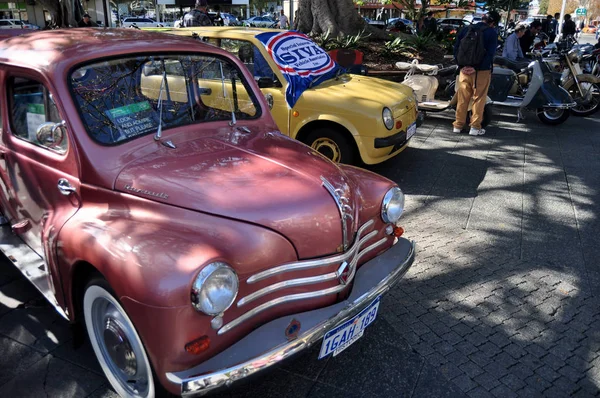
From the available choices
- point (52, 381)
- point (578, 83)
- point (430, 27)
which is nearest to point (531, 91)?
point (578, 83)

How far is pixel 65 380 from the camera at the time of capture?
107 inches

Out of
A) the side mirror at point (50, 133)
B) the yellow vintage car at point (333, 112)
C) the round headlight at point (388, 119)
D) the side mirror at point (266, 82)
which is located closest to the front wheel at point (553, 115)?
the yellow vintage car at point (333, 112)

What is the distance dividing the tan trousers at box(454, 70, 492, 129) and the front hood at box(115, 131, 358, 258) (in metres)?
5.65

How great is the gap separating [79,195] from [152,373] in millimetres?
1145

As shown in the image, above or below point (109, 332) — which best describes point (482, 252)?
below

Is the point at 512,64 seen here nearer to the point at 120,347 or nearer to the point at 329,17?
the point at 329,17

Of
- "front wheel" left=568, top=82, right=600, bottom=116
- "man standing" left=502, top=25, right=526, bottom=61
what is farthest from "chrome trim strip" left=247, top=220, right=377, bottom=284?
"man standing" left=502, top=25, right=526, bottom=61

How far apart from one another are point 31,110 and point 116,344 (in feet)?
5.81

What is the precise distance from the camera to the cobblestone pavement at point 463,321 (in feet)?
8.96

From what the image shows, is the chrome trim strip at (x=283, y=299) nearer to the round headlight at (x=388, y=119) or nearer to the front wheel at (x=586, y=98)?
the round headlight at (x=388, y=119)

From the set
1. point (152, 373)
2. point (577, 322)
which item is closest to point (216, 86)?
point (152, 373)

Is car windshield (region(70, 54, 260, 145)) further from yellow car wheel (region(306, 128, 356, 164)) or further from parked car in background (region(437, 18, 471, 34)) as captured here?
parked car in background (region(437, 18, 471, 34))

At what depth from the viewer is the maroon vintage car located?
2.07m

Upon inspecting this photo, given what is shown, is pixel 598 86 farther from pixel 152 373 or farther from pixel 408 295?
pixel 152 373
